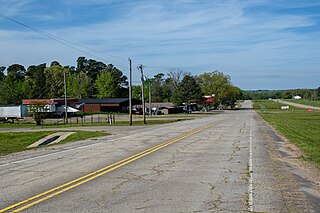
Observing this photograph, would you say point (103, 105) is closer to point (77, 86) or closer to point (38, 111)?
point (77, 86)

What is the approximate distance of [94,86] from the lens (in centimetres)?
13138

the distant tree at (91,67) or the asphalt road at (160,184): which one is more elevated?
the distant tree at (91,67)

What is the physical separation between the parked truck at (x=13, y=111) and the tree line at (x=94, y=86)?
24971 millimetres

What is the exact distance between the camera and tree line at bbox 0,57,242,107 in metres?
109

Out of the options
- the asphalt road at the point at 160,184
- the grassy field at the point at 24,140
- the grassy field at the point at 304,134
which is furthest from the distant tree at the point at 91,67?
the asphalt road at the point at 160,184

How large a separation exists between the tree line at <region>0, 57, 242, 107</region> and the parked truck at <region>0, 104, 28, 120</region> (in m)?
25.0

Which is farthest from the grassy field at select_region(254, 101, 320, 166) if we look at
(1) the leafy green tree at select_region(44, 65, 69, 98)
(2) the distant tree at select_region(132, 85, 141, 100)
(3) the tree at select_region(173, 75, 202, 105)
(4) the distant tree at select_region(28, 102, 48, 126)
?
(2) the distant tree at select_region(132, 85, 141, 100)

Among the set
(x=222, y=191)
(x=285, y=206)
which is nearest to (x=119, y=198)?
(x=222, y=191)

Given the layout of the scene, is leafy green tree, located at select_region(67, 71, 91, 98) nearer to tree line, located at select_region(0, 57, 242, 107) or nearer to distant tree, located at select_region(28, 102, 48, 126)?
tree line, located at select_region(0, 57, 242, 107)

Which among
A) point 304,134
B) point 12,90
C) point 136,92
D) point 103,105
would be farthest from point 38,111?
point 136,92

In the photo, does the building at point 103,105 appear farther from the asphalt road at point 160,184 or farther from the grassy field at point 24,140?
the asphalt road at point 160,184

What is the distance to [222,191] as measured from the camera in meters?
9.19

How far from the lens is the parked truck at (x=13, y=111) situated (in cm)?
7812

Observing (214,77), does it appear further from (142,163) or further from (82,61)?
(142,163)
